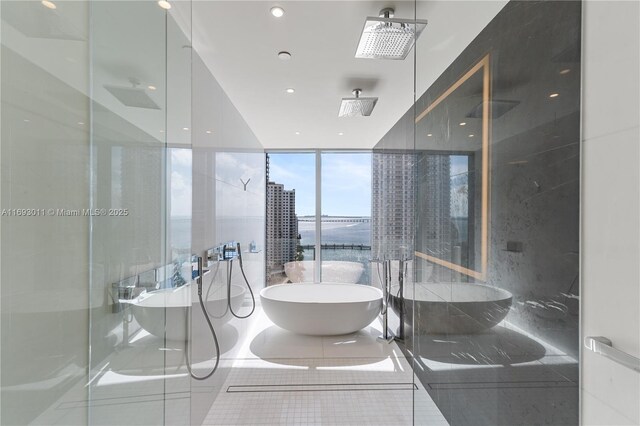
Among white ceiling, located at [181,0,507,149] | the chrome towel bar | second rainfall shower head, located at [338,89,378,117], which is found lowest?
the chrome towel bar

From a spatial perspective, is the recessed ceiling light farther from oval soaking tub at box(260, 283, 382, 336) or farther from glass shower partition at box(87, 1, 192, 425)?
oval soaking tub at box(260, 283, 382, 336)

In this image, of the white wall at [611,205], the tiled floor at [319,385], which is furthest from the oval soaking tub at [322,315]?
the white wall at [611,205]

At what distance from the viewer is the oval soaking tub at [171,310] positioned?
1.35 m

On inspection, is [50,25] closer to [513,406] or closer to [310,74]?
[310,74]

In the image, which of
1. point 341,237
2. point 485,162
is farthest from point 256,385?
point 341,237

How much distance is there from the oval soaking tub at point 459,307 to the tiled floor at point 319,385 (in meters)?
0.58

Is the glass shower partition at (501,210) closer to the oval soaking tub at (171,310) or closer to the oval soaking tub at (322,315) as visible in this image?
the oval soaking tub at (322,315)

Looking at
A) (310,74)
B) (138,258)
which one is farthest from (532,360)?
(310,74)

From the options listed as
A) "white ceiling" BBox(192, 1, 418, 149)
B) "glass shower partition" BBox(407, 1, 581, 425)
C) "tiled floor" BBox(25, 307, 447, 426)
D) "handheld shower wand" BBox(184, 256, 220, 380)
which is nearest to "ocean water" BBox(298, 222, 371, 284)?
"tiled floor" BBox(25, 307, 447, 426)

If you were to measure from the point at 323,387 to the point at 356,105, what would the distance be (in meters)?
2.52

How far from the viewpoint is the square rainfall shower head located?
1562mm

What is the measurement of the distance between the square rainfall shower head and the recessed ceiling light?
0.46 metres

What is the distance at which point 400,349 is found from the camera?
3.06m

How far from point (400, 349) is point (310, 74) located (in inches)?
112
